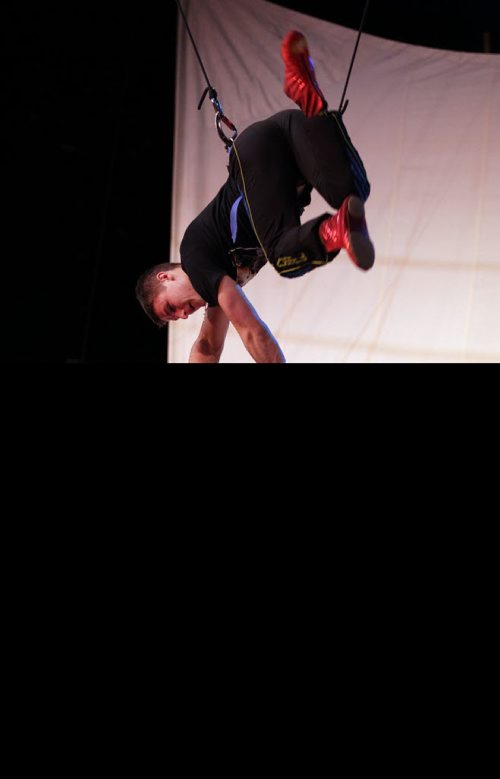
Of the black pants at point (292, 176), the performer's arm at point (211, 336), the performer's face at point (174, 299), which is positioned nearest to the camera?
the black pants at point (292, 176)

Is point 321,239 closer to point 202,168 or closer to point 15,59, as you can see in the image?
point 202,168

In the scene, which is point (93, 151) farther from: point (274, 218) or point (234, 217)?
point (274, 218)

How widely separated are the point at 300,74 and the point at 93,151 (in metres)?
1.38

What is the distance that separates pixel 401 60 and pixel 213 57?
29.1 inches

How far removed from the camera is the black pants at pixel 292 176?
5.94 feet

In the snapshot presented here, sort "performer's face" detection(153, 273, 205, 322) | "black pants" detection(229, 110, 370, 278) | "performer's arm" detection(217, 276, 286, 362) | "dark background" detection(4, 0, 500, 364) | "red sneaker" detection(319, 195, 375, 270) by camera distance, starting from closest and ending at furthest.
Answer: "red sneaker" detection(319, 195, 375, 270) → "black pants" detection(229, 110, 370, 278) → "performer's arm" detection(217, 276, 286, 362) → "performer's face" detection(153, 273, 205, 322) → "dark background" detection(4, 0, 500, 364)

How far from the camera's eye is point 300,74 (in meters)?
1.69

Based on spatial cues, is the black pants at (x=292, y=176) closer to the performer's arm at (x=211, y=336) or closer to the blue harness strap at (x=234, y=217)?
the blue harness strap at (x=234, y=217)

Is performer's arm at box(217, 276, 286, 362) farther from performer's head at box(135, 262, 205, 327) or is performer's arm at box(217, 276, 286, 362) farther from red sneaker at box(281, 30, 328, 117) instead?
red sneaker at box(281, 30, 328, 117)

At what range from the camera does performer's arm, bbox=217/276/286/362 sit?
1963 millimetres

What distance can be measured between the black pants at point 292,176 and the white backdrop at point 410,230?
0.88 meters

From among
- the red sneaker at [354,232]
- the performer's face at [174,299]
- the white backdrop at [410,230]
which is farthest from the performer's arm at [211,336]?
the red sneaker at [354,232]

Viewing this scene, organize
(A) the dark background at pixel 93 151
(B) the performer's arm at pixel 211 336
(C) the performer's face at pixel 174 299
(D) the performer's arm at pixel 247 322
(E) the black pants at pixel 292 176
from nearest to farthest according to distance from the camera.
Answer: (E) the black pants at pixel 292 176
(D) the performer's arm at pixel 247 322
(C) the performer's face at pixel 174 299
(B) the performer's arm at pixel 211 336
(A) the dark background at pixel 93 151

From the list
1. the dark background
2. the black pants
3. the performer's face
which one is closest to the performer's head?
the performer's face
